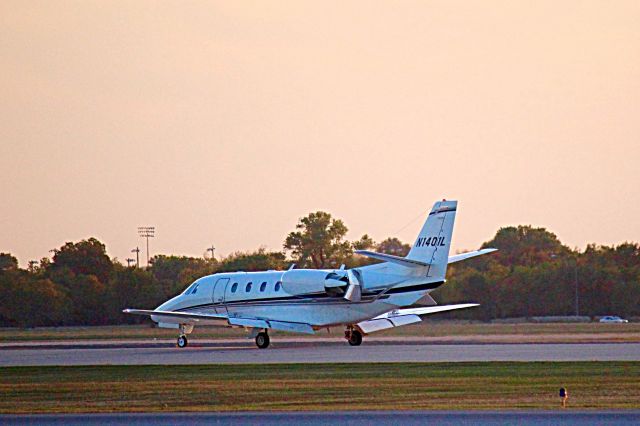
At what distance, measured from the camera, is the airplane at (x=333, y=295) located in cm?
4262

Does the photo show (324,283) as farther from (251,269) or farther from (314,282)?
(251,269)

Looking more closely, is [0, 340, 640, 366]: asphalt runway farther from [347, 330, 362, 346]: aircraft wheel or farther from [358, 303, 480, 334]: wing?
[358, 303, 480, 334]: wing

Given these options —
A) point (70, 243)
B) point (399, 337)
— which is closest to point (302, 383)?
point (399, 337)

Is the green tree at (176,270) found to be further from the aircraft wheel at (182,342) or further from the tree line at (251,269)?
the aircraft wheel at (182,342)

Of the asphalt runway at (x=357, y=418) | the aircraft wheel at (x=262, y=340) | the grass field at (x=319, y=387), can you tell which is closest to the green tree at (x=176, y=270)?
the aircraft wheel at (x=262, y=340)

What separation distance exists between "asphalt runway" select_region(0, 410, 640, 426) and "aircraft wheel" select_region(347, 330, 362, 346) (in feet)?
80.9

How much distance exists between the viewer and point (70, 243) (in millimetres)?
96750


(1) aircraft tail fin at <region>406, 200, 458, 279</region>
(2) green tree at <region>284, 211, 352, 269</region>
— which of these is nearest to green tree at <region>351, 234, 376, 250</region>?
(2) green tree at <region>284, 211, 352, 269</region>

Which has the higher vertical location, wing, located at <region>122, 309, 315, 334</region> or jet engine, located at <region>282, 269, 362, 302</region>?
jet engine, located at <region>282, 269, 362, 302</region>

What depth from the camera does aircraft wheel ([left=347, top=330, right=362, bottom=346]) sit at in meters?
45.5

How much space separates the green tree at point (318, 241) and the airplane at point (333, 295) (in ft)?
155

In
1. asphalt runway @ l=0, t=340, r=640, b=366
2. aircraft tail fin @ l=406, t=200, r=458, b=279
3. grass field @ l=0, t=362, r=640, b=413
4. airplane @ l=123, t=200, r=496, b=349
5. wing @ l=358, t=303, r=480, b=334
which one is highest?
aircraft tail fin @ l=406, t=200, r=458, b=279

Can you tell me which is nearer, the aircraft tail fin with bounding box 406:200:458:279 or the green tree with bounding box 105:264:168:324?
the aircraft tail fin with bounding box 406:200:458:279

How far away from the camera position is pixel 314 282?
44.5 m
